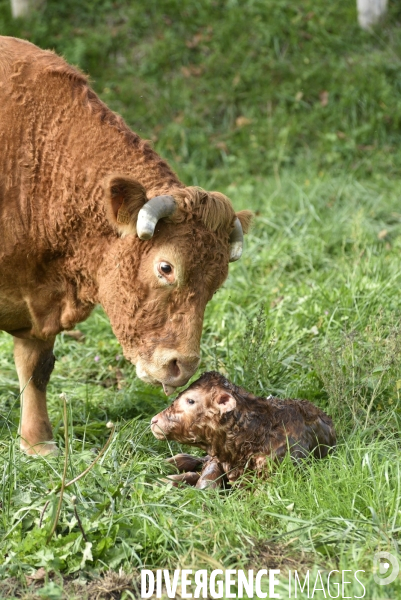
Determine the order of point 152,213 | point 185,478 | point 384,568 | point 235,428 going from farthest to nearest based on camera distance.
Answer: point 185,478
point 235,428
point 152,213
point 384,568

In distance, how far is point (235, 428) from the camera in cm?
496

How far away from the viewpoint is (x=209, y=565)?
3996 millimetres

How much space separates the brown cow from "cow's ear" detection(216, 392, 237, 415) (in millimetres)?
227

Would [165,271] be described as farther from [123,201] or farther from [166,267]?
[123,201]

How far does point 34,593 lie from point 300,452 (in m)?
1.73

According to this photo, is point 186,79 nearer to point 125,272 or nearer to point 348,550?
point 125,272

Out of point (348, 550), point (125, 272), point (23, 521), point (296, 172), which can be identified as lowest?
point (296, 172)

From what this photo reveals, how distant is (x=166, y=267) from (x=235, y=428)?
1.00 meters

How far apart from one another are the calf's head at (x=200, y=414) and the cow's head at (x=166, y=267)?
19cm

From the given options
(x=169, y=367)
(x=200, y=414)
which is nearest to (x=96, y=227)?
(x=169, y=367)

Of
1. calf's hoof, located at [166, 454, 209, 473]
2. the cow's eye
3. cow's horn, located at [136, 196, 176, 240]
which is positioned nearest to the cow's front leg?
calf's hoof, located at [166, 454, 209, 473]

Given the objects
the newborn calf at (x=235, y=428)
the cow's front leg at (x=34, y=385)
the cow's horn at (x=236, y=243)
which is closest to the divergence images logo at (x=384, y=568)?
the newborn calf at (x=235, y=428)

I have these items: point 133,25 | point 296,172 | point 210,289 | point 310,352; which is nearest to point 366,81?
point 296,172

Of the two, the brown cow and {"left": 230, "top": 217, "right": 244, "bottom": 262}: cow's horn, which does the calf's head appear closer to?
the brown cow
